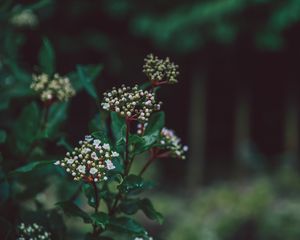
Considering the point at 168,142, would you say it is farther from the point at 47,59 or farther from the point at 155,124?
the point at 47,59

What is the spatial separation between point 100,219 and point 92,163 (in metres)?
0.15

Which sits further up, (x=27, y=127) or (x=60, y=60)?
Result: (x=60, y=60)

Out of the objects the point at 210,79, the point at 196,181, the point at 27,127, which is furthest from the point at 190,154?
the point at 27,127

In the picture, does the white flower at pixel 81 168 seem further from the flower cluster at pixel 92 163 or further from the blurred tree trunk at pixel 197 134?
the blurred tree trunk at pixel 197 134

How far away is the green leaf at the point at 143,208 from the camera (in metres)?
1.33

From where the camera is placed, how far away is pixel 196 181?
909cm

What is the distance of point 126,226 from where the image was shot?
50.6 inches

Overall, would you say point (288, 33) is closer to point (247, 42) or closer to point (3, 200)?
point (247, 42)

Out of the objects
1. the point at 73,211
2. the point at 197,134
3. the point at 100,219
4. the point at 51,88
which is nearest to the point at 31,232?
the point at 73,211

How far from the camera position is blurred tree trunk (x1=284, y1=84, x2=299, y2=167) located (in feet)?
30.4

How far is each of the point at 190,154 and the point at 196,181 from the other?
0.65 meters

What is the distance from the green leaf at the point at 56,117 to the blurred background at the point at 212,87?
11.6ft

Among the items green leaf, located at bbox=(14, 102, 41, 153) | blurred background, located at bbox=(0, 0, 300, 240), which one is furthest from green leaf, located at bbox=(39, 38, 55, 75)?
blurred background, located at bbox=(0, 0, 300, 240)

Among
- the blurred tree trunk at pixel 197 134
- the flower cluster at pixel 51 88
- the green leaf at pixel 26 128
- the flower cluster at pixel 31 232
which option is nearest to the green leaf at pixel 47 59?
the flower cluster at pixel 51 88
